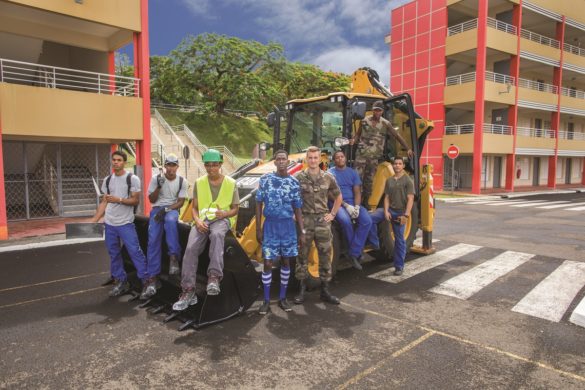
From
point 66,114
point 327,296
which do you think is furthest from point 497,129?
point 327,296

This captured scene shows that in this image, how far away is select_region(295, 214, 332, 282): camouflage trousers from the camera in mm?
Result: 5410

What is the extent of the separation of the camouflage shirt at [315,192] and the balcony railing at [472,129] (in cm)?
2447

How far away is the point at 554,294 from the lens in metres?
5.96

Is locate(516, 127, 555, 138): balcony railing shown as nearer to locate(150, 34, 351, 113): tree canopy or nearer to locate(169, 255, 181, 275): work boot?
locate(150, 34, 351, 113): tree canopy

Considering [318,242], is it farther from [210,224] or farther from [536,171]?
[536,171]

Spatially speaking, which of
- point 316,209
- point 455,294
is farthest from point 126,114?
point 455,294

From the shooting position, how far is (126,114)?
12.4 m

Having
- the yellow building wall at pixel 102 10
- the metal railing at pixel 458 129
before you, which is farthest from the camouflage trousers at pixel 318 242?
the metal railing at pixel 458 129

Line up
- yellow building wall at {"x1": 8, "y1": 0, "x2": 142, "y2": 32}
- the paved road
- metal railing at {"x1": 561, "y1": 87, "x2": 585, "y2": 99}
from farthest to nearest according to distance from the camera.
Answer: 1. metal railing at {"x1": 561, "y1": 87, "x2": 585, "y2": 99}
2. yellow building wall at {"x1": 8, "y1": 0, "x2": 142, "y2": 32}
3. the paved road

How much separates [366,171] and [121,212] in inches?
158

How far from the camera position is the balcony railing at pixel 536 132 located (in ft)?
102

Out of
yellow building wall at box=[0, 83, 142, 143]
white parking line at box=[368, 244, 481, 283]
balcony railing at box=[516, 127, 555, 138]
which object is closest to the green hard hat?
white parking line at box=[368, 244, 481, 283]

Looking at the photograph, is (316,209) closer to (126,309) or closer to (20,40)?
(126,309)

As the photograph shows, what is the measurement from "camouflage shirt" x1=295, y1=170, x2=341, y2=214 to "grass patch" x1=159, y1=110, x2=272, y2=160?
26.3m
